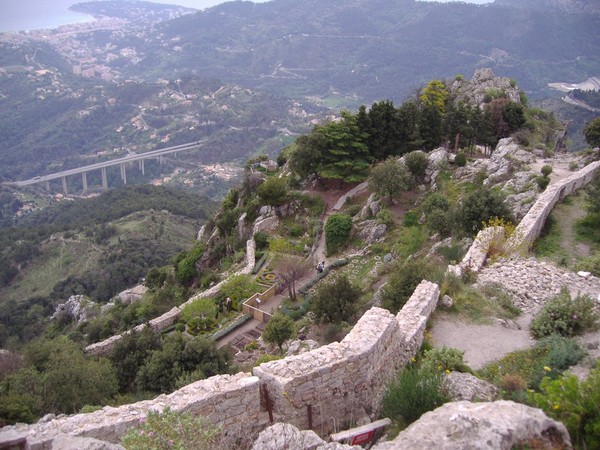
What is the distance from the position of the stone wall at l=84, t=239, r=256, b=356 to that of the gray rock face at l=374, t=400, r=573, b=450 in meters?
17.1

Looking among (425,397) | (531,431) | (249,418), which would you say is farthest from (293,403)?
(531,431)

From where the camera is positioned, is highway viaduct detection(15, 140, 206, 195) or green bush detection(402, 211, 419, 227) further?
highway viaduct detection(15, 140, 206, 195)

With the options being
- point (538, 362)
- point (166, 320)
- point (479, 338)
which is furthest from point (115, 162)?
point (538, 362)

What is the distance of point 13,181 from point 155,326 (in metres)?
127

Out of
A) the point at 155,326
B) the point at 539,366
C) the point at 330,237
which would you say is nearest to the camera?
the point at 539,366

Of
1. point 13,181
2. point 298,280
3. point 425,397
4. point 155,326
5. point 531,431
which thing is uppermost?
point 531,431

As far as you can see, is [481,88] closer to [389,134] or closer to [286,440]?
[389,134]

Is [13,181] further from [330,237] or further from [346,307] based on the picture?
[346,307]

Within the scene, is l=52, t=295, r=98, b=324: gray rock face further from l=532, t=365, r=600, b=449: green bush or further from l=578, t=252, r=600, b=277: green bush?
l=532, t=365, r=600, b=449: green bush

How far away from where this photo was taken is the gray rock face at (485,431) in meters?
5.54

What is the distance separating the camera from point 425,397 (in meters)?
7.61

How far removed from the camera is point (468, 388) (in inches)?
342

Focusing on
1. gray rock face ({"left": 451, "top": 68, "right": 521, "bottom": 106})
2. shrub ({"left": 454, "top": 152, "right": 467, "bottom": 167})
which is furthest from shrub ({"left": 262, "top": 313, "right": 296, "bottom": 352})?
gray rock face ({"left": 451, "top": 68, "right": 521, "bottom": 106})

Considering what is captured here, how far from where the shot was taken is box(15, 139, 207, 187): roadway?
125 metres
